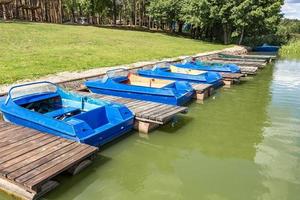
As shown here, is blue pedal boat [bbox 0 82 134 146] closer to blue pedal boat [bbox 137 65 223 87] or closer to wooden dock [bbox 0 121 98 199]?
wooden dock [bbox 0 121 98 199]

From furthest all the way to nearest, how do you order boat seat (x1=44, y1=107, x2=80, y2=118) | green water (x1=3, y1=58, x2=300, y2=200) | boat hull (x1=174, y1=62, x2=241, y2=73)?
boat hull (x1=174, y1=62, x2=241, y2=73) → boat seat (x1=44, y1=107, x2=80, y2=118) → green water (x1=3, y1=58, x2=300, y2=200)

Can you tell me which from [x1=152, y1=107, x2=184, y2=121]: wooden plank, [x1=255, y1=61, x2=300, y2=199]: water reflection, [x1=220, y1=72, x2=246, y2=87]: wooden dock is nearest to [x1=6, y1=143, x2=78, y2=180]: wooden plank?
[x1=152, y1=107, x2=184, y2=121]: wooden plank

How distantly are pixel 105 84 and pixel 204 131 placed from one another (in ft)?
14.1

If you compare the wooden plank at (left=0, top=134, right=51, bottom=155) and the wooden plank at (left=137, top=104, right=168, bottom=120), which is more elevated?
the wooden plank at (left=0, top=134, right=51, bottom=155)

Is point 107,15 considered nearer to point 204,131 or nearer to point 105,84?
point 105,84

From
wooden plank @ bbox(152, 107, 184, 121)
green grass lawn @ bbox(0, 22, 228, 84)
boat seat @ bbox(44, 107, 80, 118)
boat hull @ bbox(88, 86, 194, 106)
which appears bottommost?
boat hull @ bbox(88, 86, 194, 106)

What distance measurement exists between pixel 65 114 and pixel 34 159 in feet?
8.62

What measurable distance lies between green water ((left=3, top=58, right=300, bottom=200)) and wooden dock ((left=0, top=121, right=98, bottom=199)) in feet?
0.90

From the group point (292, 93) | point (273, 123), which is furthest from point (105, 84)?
point (292, 93)

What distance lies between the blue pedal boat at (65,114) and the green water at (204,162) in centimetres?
45

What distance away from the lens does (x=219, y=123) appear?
945 centimetres

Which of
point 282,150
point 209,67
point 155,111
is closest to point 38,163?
point 155,111

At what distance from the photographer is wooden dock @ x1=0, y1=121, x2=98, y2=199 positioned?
5016 mm

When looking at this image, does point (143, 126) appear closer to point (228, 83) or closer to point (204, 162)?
point (204, 162)
